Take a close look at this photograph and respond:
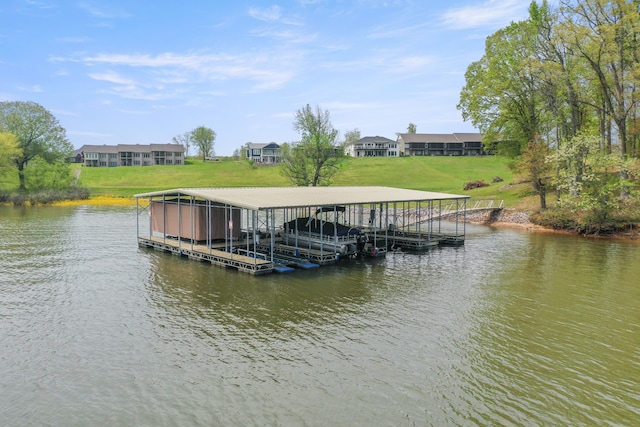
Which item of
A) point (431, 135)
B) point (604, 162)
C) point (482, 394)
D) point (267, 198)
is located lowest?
point (482, 394)

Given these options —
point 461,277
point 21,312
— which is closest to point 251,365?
point 21,312

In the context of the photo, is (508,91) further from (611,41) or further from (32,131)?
(32,131)

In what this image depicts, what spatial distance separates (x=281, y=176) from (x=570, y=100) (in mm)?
57705

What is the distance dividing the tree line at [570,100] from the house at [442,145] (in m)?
64.5

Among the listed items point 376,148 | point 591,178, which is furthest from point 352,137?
point 591,178

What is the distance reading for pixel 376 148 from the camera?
137 meters

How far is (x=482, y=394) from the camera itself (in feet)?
41.6

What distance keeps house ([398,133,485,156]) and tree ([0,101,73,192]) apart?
83932mm

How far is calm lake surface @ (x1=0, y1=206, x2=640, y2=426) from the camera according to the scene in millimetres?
11859

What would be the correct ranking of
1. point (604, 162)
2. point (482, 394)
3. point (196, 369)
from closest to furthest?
1. point (482, 394)
2. point (196, 369)
3. point (604, 162)

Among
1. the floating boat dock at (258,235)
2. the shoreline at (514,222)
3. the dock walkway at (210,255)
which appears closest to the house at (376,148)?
the shoreline at (514,222)

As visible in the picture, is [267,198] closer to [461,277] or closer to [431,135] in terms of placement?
Answer: [461,277]

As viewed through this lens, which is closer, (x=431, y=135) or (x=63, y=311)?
(x=63, y=311)

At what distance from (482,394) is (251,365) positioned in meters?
6.58
